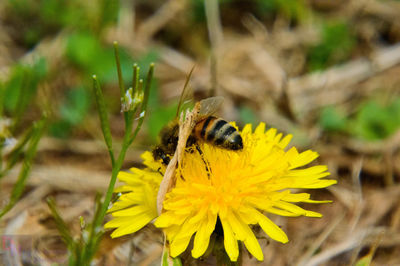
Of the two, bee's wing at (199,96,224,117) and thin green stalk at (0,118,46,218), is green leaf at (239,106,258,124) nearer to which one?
bee's wing at (199,96,224,117)

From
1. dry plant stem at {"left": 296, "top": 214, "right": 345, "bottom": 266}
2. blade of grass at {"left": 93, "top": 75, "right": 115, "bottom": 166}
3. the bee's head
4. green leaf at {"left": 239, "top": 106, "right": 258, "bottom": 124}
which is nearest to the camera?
blade of grass at {"left": 93, "top": 75, "right": 115, "bottom": 166}

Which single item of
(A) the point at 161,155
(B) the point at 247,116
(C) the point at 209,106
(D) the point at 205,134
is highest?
(B) the point at 247,116

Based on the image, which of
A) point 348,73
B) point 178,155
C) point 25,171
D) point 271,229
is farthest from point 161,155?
point 348,73

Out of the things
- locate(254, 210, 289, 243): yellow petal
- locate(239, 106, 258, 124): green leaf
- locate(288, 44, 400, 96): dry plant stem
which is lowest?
locate(254, 210, 289, 243): yellow petal

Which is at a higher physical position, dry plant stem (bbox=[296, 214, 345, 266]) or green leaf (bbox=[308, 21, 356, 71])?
green leaf (bbox=[308, 21, 356, 71])

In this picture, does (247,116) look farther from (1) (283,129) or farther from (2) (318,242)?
(2) (318,242)

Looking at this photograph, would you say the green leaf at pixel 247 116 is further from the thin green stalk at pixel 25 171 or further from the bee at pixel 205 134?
the thin green stalk at pixel 25 171

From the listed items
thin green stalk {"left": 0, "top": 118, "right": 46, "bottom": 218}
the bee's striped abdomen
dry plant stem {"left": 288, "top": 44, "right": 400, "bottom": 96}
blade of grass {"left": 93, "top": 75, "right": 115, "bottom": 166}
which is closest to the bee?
the bee's striped abdomen
